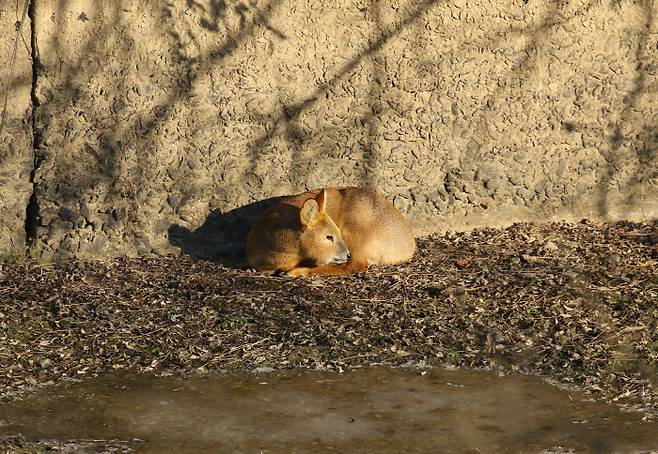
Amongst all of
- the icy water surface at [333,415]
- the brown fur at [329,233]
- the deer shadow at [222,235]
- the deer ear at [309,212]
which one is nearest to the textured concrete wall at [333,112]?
the deer shadow at [222,235]

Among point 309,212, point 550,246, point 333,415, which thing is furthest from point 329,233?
point 333,415

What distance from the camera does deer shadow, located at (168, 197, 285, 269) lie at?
332 inches

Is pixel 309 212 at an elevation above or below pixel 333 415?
above

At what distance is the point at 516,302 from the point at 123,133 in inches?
123

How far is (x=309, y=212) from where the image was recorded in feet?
27.6

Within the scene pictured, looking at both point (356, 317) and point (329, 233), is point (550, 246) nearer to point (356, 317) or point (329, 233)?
point (329, 233)

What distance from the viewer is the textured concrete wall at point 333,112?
322 inches

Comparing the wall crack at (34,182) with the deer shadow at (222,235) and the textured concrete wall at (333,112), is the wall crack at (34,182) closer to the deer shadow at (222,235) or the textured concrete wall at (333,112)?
the textured concrete wall at (333,112)

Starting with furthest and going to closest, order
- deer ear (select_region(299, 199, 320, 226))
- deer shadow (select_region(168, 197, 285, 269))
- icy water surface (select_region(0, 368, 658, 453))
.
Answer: deer shadow (select_region(168, 197, 285, 269)) < deer ear (select_region(299, 199, 320, 226)) < icy water surface (select_region(0, 368, 658, 453))

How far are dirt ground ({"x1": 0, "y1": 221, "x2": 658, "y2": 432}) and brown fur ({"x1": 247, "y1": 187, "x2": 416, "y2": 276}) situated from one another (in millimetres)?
170

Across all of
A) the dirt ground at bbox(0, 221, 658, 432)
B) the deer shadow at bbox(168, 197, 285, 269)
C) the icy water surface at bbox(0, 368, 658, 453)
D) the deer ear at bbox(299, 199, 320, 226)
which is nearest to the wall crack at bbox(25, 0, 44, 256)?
the dirt ground at bbox(0, 221, 658, 432)

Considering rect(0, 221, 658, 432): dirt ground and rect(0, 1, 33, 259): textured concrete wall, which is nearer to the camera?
rect(0, 221, 658, 432): dirt ground

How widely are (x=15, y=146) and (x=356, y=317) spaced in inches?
114

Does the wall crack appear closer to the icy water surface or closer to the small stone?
the icy water surface
